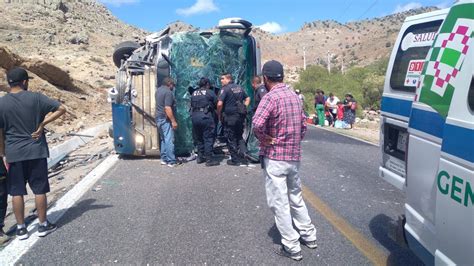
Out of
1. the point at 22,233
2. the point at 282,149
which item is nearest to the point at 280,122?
the point at 282,149

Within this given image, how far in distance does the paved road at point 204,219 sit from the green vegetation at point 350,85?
18.7 meters

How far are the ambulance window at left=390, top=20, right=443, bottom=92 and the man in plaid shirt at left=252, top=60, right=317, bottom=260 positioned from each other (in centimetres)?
120

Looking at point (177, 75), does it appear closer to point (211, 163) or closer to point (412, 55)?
point (211, 163)

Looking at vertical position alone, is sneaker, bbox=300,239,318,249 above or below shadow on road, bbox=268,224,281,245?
above

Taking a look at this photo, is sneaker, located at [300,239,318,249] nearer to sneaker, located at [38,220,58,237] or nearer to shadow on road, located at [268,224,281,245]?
shadow on road, located at [268,224,281,245]

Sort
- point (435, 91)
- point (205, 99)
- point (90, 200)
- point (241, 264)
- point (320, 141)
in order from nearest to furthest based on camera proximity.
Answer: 1. point (435, 91)
2. point (241, 264)
3. point (90, 200)
4. point (205, 99)
5. point (320, 141)

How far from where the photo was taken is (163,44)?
8.69 m

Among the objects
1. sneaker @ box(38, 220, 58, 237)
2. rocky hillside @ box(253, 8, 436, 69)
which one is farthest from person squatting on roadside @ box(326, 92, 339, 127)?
rocky hillside @ box(253, 8, 436, 69)

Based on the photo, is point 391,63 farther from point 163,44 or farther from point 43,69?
point 43,69

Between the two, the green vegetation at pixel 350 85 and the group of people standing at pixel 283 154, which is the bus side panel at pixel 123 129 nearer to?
the group of people standing at pixel 283 154

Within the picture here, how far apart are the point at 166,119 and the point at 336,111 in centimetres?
1102

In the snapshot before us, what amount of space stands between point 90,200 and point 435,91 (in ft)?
15.8

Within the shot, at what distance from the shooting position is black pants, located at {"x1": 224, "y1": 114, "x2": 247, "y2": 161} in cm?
816

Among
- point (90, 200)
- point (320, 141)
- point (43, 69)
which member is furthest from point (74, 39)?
point (90, 200)
